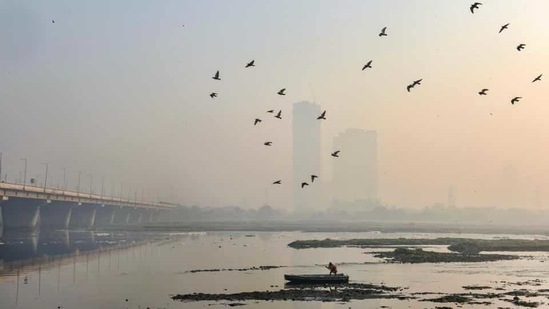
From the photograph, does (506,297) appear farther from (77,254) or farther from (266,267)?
(77,254)

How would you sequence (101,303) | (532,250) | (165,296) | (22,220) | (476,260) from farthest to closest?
(22,220)
(532,250)
(476,260)
(165,296)
(101,303)

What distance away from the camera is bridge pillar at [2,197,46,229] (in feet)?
568

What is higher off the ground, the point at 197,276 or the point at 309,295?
the point at 197,276

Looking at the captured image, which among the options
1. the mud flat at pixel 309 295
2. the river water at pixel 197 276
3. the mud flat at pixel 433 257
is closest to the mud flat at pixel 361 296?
the mud flat at pixel 309 295

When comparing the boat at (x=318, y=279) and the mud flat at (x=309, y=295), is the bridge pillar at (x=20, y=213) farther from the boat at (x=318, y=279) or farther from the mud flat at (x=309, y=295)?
the mud flat at (x=309, y=295)

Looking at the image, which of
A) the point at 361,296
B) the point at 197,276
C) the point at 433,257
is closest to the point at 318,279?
the point at 361,296

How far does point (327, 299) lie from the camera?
161 ft

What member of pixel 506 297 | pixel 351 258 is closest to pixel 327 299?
pixel 506 297

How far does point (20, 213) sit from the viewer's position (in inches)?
6973

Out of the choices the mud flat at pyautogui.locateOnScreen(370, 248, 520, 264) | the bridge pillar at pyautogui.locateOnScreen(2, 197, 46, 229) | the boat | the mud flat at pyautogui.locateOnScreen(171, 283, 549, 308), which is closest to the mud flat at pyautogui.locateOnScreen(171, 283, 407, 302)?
the mud flat at pyautogui.locateOnScreen(171, 283, 549, 308)

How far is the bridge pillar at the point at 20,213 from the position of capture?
17312 cm

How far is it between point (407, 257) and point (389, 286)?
1243 inches

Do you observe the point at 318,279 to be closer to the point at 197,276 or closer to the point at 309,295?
the point at 309,295

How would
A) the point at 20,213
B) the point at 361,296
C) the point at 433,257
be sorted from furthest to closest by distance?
the point at 20,213
the point at 433,257
the point at 361,296
